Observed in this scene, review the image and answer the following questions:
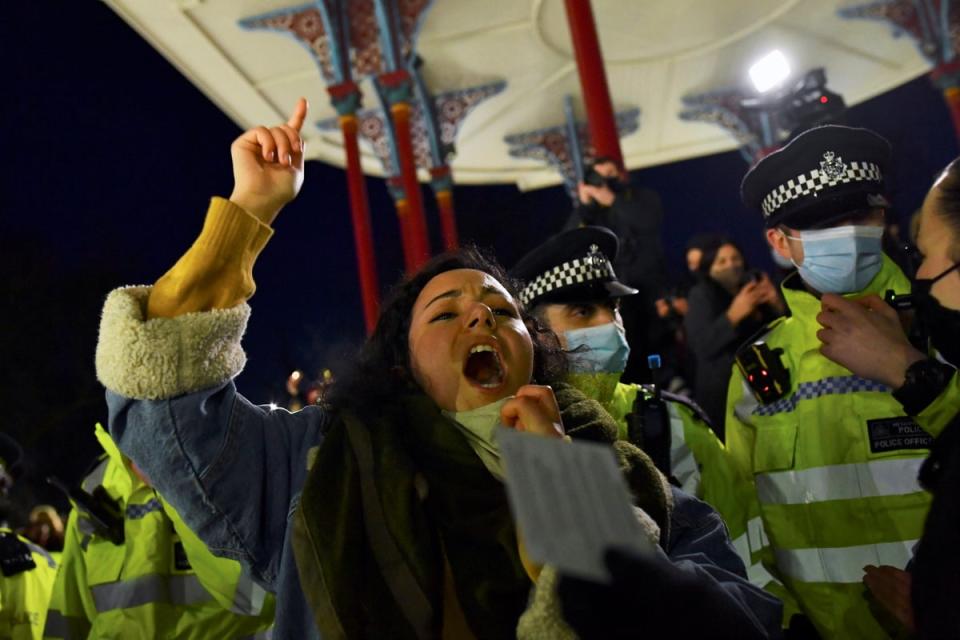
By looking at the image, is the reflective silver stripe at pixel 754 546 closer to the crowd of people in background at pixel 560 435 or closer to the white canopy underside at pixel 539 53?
the crowd of people in background at pixel 560 435

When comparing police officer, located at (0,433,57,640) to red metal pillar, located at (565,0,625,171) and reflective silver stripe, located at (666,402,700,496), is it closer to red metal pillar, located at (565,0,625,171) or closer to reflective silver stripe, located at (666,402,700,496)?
reflective silver stripe, located at (666,402,700,496)

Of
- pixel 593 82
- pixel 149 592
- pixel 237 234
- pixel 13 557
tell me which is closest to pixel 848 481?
pixel 237 234

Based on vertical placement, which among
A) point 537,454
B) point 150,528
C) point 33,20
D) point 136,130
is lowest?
point 150,528

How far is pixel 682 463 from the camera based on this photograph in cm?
227

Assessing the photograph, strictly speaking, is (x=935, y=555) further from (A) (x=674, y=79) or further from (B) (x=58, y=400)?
(B) (x=58, y=400)

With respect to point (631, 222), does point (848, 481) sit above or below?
below

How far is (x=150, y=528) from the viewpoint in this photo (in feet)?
10.0

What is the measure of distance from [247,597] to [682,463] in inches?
67.4

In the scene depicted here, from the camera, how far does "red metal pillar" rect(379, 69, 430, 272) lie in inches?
373

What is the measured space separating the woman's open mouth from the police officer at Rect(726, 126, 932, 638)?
1.01m

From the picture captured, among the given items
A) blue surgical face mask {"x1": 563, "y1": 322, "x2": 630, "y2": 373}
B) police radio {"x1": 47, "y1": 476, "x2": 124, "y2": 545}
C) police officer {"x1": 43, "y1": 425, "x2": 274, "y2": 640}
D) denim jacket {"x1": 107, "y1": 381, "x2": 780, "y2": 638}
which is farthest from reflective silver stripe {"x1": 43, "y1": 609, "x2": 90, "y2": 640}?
blue surgical face mask {"x1": 563, "y1": 322, "x2": 630, "y2": 373}

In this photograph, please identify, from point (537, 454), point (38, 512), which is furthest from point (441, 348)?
point (38, 512)

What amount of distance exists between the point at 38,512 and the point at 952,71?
11.3 meters

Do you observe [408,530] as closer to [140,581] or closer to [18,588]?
[140,581]
